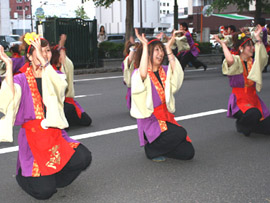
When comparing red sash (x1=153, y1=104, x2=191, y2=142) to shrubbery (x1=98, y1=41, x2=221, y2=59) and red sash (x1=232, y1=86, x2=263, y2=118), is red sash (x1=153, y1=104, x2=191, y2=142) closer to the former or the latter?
red sash (x1=232, y1=86, x2=263, y2=118)

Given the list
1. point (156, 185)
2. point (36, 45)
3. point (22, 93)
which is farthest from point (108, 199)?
point (36, 45)

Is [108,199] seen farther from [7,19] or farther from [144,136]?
[7,19]

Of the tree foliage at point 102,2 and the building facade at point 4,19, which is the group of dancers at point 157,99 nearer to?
the tree foliage at point 102,2

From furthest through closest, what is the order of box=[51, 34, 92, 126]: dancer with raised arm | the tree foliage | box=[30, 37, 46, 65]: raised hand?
1. the tree foliage
2. box=[51, 34, 92, 126]: dancer with raised arm
3. box=[30, 37, 46, 65]: raised hand

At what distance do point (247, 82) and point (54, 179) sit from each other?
10.5ft

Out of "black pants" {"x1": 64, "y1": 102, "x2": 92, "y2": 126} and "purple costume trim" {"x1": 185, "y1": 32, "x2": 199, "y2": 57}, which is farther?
"purple costume trim" {"x1": 185, "y1": 32, "x2": 199, "y2": 57}

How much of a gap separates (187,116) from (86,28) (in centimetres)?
931

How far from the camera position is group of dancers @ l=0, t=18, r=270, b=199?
353 cm

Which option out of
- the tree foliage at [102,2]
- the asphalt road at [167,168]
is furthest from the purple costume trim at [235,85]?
the tree foliage at [102,2]

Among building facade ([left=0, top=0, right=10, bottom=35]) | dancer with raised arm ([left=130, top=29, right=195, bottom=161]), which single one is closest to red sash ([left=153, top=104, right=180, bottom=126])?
dancer with raised arm ([left=130, top=29, right=195, bottom=161])

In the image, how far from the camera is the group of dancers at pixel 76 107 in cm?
353

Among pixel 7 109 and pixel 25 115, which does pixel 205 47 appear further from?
pixel 7 109

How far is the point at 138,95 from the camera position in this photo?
4453 millimetres

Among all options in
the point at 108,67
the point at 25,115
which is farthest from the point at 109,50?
the point at 25,115
